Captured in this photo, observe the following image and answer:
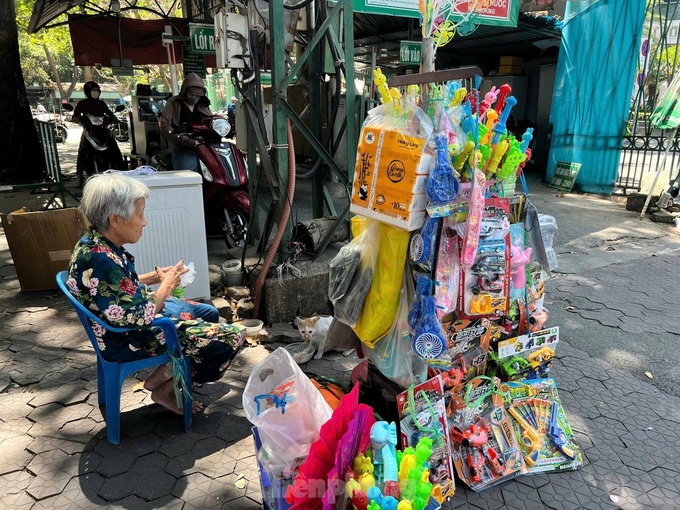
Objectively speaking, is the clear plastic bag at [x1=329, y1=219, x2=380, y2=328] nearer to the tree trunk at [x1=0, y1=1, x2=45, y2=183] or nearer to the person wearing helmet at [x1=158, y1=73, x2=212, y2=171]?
the person wearing helmet at [x1=158, y1=73, x2=212, y2=171]

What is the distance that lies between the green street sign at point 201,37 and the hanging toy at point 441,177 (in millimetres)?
5282

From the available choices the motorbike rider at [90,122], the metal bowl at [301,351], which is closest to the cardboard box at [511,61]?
the motorbike rider at [90,122]

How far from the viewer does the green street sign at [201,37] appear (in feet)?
20.6

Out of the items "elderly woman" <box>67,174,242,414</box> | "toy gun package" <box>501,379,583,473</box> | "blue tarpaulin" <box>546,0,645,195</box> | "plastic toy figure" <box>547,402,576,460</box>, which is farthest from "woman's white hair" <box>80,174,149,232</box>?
"blue tarpaulin" <box>546,0,645,195</box>

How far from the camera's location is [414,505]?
1694mm

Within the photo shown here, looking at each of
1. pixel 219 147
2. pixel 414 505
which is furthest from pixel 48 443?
pixel 219 147

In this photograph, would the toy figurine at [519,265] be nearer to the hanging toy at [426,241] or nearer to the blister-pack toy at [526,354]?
the blister-pack toy at [526,354]

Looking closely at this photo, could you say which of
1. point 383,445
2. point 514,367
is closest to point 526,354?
point 514,367

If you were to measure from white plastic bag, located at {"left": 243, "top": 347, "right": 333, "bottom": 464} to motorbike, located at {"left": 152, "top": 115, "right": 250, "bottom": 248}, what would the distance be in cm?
348

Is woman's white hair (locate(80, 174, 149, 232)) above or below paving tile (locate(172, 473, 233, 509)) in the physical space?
above

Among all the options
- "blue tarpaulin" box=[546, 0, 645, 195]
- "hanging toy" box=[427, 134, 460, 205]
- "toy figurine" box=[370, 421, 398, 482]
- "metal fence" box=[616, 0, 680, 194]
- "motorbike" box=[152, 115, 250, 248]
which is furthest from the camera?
"blue tarpaulin" box=[546, 0, 645, 195]

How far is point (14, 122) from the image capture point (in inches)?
345

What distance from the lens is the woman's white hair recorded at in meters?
2.31

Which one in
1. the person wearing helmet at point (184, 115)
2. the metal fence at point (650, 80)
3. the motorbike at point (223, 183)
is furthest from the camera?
the metal fence at point (650, 80)
